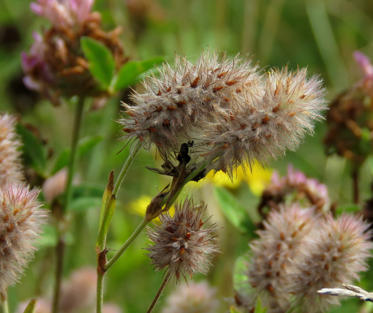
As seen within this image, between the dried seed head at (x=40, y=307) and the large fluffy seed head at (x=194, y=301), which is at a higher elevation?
the large fluffy seed head at (x=194, y=301)

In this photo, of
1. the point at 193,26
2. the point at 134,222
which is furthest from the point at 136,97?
the point at 193,26

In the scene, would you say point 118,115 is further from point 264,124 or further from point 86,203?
point 264,124

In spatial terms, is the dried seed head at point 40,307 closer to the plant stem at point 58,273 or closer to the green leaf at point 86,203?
the plant stem at point 58,273

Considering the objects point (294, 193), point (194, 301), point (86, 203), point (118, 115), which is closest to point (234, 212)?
point (294, 193)

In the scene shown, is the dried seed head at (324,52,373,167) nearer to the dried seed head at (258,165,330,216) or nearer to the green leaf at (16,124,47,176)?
the dried seed head at (258,165,330,216)

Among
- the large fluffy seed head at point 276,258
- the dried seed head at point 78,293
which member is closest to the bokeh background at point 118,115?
the dried seed head at point 78,293

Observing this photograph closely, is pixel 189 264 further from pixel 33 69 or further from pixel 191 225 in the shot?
pixel 33 69

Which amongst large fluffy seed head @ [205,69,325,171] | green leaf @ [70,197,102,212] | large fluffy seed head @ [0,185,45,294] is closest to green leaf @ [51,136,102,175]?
green leaf @ [70,197,102,212]
